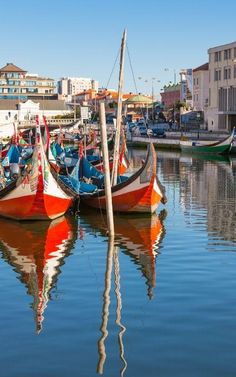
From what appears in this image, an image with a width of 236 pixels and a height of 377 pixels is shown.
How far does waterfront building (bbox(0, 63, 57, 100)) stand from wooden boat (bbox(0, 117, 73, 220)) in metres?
128

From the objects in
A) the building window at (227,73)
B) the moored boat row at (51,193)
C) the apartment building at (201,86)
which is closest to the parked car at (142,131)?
the building window at (227,73)

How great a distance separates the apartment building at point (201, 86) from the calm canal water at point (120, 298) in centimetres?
8472

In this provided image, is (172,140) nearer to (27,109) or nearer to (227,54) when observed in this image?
(227,54)

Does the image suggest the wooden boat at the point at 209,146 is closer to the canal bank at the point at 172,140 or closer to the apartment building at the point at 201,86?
the canal bank at the point at 172,140

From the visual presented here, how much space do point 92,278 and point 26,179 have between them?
26.8 feet

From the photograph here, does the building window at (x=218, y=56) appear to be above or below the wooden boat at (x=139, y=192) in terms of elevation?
above

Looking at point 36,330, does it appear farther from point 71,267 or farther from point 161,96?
point 161,96

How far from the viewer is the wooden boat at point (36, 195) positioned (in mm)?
22406

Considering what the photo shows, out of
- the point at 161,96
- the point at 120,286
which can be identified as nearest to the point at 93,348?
the point at 120,286

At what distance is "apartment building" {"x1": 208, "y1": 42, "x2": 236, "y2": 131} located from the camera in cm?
8181

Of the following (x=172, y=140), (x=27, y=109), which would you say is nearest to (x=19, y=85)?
(x=27, y=109)

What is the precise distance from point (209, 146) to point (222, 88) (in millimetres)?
25094

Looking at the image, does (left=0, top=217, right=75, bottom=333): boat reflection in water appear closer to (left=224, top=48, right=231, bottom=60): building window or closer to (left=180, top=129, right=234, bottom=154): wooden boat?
(left=180, top=129, right=234, bottom=154): wooden boat

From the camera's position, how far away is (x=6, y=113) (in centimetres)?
11962
